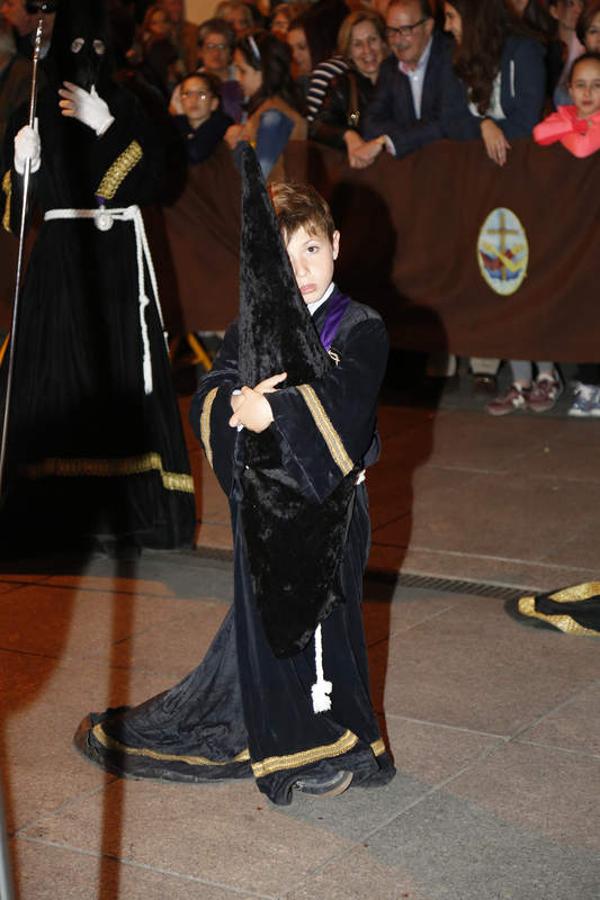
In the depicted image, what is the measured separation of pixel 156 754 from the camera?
4160mm

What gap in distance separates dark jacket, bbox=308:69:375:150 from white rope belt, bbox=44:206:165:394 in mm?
3378

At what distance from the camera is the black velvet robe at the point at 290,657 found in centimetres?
368

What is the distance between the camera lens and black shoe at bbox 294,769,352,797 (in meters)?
3.96

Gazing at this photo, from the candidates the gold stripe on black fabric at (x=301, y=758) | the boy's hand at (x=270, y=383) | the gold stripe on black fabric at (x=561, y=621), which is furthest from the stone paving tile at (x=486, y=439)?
the boy's hand at (x=270, y=383)

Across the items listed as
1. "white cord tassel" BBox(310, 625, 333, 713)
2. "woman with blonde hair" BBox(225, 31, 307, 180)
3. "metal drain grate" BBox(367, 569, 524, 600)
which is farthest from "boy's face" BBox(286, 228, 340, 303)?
"woman with blonde hair" BBox(225, 31, 307, 180)

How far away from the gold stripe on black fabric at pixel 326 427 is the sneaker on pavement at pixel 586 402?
4972 millimetres

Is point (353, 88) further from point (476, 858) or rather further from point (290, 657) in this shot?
point (476, 858)

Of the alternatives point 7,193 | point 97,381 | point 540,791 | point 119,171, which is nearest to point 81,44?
point 119,171

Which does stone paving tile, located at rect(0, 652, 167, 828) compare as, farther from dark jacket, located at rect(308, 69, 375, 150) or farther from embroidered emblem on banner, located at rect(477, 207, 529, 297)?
dark jacket, located at rect(308, 69, 375, 150)

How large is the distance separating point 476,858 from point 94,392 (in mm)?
3094

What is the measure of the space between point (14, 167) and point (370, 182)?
369 cm

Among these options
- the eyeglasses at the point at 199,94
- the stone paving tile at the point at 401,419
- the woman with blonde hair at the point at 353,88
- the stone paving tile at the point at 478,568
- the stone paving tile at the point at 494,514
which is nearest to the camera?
the stone paving tile at the point at 478,568

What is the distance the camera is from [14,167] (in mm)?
5895

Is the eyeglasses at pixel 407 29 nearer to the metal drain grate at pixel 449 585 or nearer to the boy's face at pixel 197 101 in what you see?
the boy's face at pixel 197 101
